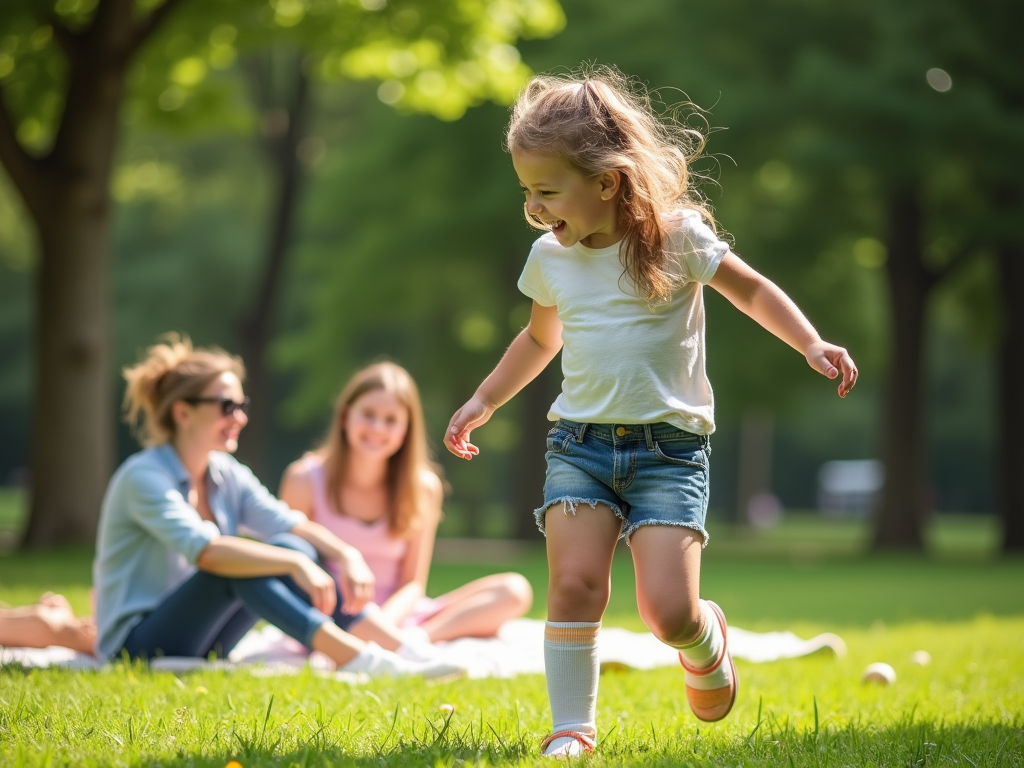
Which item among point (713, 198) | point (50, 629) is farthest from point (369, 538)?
point (713, 198)

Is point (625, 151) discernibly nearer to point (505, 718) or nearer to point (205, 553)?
point (505, 718)

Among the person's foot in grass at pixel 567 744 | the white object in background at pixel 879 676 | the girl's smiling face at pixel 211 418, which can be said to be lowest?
the person's foot in grass at pixel 567 744

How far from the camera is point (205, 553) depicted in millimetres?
4723

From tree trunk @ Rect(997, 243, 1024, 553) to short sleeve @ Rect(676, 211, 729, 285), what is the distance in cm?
1698

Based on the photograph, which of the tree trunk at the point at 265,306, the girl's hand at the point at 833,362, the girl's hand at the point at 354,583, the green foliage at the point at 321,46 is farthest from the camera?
the tree trunk at the point at 265,306

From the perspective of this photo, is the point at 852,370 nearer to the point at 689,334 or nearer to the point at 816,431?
the point at 689,334

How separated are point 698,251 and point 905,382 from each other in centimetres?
1632

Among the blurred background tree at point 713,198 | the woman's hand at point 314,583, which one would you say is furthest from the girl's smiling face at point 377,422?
the blurred background tree at point 713,198

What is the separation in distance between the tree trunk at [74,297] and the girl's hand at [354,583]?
330 inches

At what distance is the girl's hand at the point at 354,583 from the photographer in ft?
16.4

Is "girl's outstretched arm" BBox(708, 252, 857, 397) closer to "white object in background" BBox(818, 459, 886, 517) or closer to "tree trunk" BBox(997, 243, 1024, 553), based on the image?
"tree trunk" BBox(997, 243, 1024, 553)

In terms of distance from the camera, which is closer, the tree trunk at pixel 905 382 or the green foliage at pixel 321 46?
the green foliage at pixel 321 46

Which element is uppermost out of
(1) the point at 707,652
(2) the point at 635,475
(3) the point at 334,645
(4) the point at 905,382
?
(4) the point at 905,382

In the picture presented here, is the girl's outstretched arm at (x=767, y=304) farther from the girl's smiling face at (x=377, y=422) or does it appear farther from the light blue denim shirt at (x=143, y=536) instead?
the girl's smiling face at (x=377, y=422)
